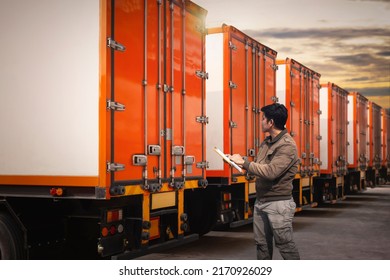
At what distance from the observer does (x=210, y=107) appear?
1029 centimetres

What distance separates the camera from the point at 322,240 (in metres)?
11.0

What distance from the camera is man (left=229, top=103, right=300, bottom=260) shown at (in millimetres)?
6020

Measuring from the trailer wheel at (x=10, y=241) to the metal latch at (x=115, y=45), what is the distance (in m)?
2.28

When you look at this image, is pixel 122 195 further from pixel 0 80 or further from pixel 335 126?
pixel 335 126

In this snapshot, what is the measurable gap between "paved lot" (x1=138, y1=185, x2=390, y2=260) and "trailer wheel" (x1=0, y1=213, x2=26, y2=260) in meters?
2.84

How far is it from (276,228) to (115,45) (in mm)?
2571

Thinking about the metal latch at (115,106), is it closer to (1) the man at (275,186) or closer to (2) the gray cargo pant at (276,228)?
(1) the man at (275,186)

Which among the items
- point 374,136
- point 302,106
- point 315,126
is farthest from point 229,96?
point 374,136

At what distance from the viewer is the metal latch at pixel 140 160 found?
6.77m

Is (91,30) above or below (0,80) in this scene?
above

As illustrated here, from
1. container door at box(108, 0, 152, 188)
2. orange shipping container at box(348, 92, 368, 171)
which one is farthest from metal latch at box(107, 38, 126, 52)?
orange shipping container at box(348, 92, 368, 171)

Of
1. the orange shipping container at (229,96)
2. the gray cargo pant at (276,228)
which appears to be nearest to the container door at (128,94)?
the gray cargo pant at (276,228)
